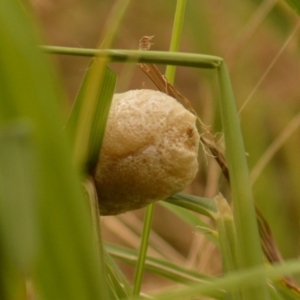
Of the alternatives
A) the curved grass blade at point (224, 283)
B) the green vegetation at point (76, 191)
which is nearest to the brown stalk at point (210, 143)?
the green vegetation at point (76, 191)

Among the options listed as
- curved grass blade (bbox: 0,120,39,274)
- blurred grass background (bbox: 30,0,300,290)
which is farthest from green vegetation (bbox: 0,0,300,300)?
blurred grass background (bbox: 30,0,300,290)

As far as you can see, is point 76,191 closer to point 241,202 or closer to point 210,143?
point 241,202

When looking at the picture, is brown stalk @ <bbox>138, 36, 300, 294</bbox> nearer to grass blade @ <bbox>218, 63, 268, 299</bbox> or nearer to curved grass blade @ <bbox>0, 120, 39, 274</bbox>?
grass blade @ <bbox>218, 63, 268, 299</bbox>

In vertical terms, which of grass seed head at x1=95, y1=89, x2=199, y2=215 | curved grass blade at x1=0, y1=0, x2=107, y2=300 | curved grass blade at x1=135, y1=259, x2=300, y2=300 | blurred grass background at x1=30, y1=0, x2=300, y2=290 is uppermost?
curved grass blade at x1=0, y1=0, x2=107, y2=300

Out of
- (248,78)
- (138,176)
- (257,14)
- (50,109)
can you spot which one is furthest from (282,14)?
(50,109)

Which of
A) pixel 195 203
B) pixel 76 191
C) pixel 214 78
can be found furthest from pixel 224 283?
pixel 214 78

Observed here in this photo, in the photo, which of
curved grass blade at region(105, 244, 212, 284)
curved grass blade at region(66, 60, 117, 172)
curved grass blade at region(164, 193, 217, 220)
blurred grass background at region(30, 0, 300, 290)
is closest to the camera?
curved grass blade at region(66, 60, 117, 172)

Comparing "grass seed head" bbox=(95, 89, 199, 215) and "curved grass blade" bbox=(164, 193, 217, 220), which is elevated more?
"grass seed head" bbox=(95, 89, 199, 215)

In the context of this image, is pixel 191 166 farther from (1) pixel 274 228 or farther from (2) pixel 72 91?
(2) pixel 72 91
